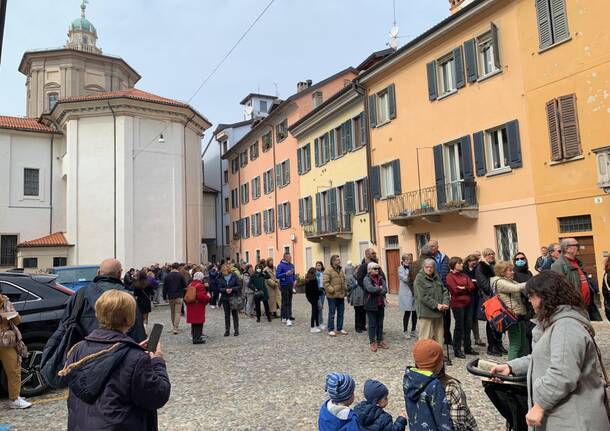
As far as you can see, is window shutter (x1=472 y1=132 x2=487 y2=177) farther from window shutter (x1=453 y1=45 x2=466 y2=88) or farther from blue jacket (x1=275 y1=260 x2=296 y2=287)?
blue jacket (x1=275 y1=260 x2=296 y2=287)

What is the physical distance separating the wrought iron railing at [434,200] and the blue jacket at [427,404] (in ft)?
45.6

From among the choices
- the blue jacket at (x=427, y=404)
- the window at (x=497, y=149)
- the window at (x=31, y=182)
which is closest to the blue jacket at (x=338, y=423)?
the blue jacket at (x=427, y=404)

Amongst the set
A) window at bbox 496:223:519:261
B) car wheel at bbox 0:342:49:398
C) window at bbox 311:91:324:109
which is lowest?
car wheel at bbox 0:342:49:398

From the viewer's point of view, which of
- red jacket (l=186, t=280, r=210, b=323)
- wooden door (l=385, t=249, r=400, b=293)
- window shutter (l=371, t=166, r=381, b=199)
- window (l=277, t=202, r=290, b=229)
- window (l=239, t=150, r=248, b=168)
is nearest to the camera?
red jacket (l=186, t=280, r=210, b=323)

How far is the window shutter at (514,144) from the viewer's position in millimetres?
14445

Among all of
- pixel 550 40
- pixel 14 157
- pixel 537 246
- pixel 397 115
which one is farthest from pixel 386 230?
pixel 14 157

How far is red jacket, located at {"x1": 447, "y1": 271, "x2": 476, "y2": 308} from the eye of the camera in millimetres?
7852

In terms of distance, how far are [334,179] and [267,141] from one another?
435 inches

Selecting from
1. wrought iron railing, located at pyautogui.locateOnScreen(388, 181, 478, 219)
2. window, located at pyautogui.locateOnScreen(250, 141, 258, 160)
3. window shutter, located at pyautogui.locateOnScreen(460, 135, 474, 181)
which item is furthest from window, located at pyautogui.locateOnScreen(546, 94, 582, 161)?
window, located at pyautogui.locateOnScreen(250, 141, 258, 160)

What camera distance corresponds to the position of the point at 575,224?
13.1 meters

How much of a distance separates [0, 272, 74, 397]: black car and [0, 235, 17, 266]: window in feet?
93.6

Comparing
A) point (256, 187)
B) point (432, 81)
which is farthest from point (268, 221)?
point (432, 81)

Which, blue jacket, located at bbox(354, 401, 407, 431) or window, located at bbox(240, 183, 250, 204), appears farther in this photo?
window, located at bbox(240, 183, 250, 204)

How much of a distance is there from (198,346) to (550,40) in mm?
12694
